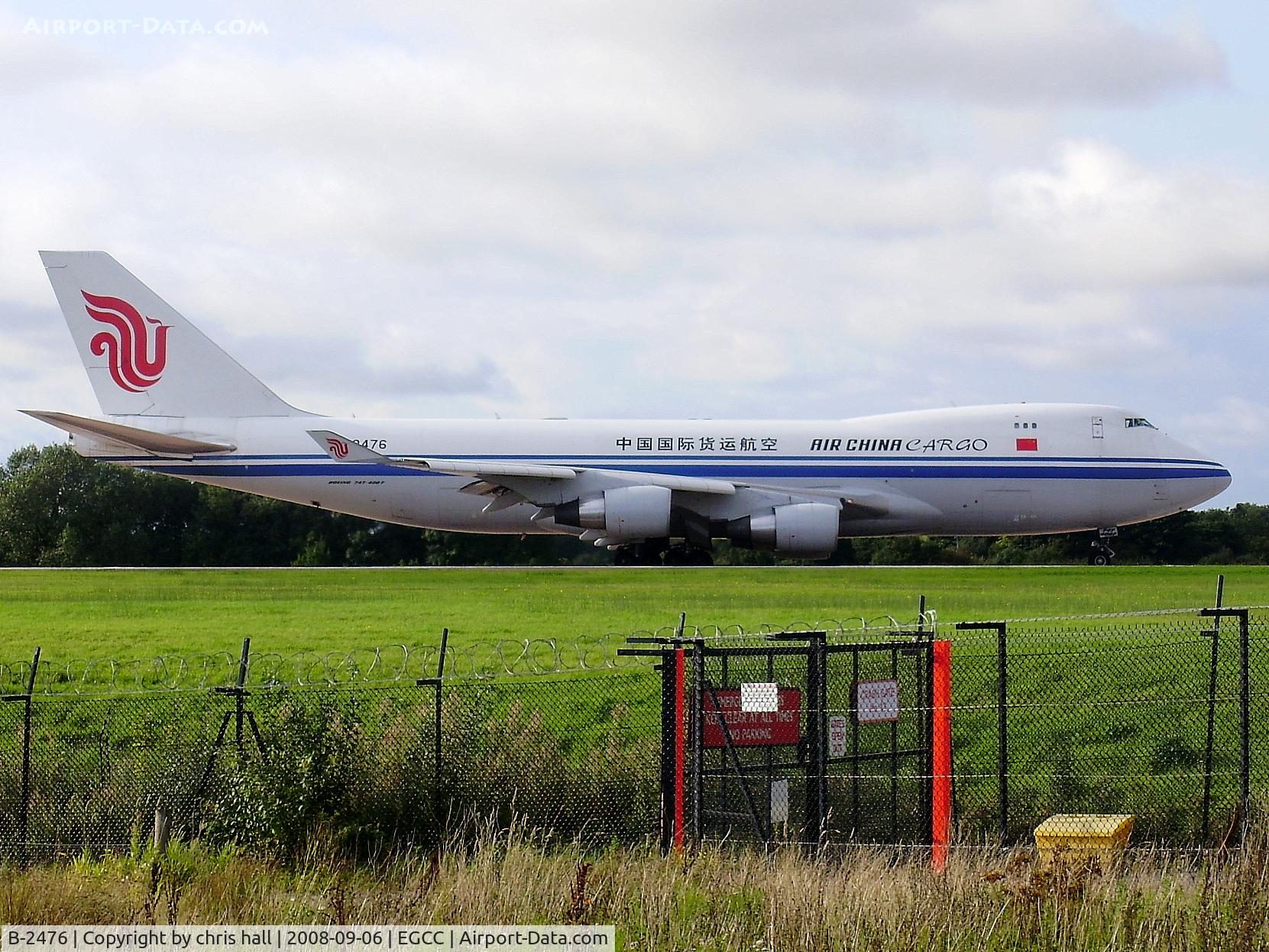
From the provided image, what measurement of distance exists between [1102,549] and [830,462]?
7.83 m

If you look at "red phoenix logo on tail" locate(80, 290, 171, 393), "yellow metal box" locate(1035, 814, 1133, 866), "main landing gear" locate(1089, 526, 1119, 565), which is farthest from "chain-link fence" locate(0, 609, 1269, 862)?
"red phoenix logo on tail" locate(80, 290, 171, 393)

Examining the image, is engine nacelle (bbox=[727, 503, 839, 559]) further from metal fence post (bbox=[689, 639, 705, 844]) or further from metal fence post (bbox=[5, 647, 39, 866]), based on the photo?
metal fence post (bbox=[5, 647, 39, 866])

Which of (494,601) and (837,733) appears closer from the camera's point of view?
(837,733)

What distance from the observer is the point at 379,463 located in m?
36.0

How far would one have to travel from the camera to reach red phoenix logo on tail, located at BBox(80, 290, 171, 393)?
40.3m

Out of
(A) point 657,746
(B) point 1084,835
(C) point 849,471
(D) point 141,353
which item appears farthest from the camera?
(D) point 141,353

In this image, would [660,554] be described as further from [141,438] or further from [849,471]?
[141,438]

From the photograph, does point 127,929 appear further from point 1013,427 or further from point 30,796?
point 1013,427

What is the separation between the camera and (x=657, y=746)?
46.2 ft

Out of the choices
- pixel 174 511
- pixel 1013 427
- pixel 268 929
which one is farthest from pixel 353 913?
pixel 174 511

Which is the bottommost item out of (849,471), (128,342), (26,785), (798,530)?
(26,785)

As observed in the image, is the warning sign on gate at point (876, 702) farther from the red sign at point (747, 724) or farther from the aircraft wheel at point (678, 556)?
the aircraft wheel at point (678, 556)

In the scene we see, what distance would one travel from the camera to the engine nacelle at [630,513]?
3588 cm

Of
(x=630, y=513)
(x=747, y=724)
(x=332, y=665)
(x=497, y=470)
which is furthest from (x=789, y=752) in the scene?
(x=497, y=470)
